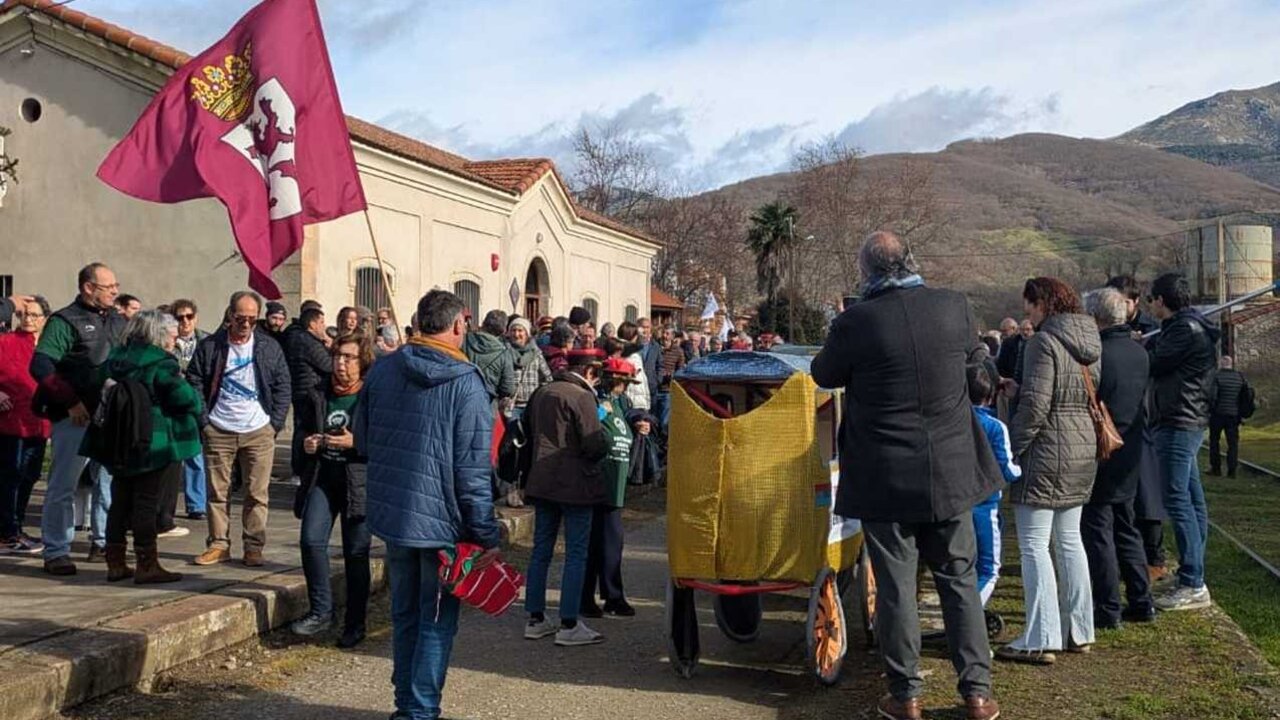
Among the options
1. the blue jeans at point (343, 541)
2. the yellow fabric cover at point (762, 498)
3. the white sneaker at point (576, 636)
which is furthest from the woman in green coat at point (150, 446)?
the yellow fabric cover at point (762, 498)

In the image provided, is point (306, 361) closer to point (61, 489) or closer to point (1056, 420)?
point (61, 489)

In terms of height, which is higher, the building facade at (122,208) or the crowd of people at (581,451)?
the building facade at (122,208)

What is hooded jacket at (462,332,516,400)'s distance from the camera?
11.6 metres

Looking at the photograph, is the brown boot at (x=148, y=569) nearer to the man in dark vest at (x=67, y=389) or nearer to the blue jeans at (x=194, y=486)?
the man in dark vest at (x=67, y=389)

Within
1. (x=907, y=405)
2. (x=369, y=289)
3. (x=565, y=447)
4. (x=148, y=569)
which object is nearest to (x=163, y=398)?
(x=148, y=569)

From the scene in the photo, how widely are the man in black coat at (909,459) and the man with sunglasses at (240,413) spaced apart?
4458 mm

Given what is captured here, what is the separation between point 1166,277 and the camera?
8125mm

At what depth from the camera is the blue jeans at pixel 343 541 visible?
7207mm

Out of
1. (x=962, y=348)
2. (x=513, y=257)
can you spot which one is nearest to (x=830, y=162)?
(x=513, y=257)

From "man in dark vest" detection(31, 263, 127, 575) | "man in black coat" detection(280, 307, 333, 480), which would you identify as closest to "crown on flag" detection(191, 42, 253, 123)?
"man in dark vest" detection(31, 263, 127, 575)

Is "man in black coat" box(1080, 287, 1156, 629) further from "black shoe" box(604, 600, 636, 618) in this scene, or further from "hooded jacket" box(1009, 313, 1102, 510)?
"black shoe" box(604, 600, 636, 618)

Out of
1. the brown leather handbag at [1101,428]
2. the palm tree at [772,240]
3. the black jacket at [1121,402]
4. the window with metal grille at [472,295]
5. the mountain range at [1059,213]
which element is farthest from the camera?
the mountain range at [1059,213]

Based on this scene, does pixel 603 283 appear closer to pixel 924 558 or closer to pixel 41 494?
pixel 41 494

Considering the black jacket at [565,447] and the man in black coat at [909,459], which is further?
the black jacket at [565,447]
